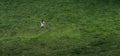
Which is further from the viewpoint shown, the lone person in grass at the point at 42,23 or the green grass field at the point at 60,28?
the lone person in grass at the point at 42,23

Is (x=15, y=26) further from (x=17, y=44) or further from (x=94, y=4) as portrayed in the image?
(x=94, y=4)

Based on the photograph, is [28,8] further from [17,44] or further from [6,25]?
[17,44]

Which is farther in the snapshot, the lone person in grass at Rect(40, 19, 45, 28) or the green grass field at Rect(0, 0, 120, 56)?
the lone person in grass at Rect(40, 19, 45, 28)

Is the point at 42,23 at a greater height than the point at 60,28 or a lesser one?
greater

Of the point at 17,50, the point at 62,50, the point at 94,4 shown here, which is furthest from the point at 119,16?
the point at 17,50

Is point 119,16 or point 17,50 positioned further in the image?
point 119,16

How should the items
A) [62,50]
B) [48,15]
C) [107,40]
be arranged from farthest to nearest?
[48,15] → [107,40] → [62,50]

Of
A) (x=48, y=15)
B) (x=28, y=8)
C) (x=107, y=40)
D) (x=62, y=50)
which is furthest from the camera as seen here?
(x=28, y=8)
